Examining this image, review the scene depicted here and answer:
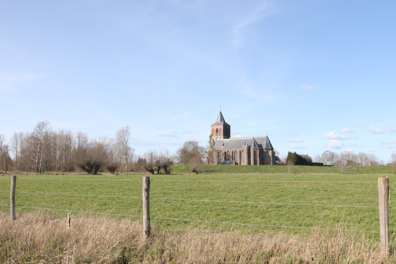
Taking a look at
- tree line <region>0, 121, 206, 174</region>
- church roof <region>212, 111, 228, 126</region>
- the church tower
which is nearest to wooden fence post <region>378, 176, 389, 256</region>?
tree line <region>0, 121, 206, 174</region>

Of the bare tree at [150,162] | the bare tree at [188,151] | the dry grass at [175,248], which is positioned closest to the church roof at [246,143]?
the bare tree at [188,151]

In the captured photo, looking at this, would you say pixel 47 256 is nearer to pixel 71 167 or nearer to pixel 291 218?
pixel 291 218

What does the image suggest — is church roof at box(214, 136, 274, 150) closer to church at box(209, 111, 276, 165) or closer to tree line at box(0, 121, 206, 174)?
church at box(209, 111, 276, 165)

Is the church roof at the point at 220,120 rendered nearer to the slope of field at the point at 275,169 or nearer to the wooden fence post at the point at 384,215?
the slope of field at the point at 275,169

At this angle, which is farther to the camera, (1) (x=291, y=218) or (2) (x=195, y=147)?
(2) (x=195, y=147)

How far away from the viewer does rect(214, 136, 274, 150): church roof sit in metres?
91.5

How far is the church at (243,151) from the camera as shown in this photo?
9019 cm

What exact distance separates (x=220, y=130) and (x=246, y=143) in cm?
1682

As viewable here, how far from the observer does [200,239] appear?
193 inches

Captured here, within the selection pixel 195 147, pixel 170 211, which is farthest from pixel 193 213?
pixel 195 147

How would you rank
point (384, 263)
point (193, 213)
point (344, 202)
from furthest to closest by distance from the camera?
1. point (344, 202)
2. point (193, 213)
3. point (384, 263)

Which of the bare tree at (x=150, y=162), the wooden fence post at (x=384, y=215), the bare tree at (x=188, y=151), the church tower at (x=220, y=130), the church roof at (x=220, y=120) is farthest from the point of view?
the church roof at (x=220, y=120)

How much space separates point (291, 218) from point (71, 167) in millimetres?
53465

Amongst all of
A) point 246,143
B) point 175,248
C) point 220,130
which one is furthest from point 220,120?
point 175,248
